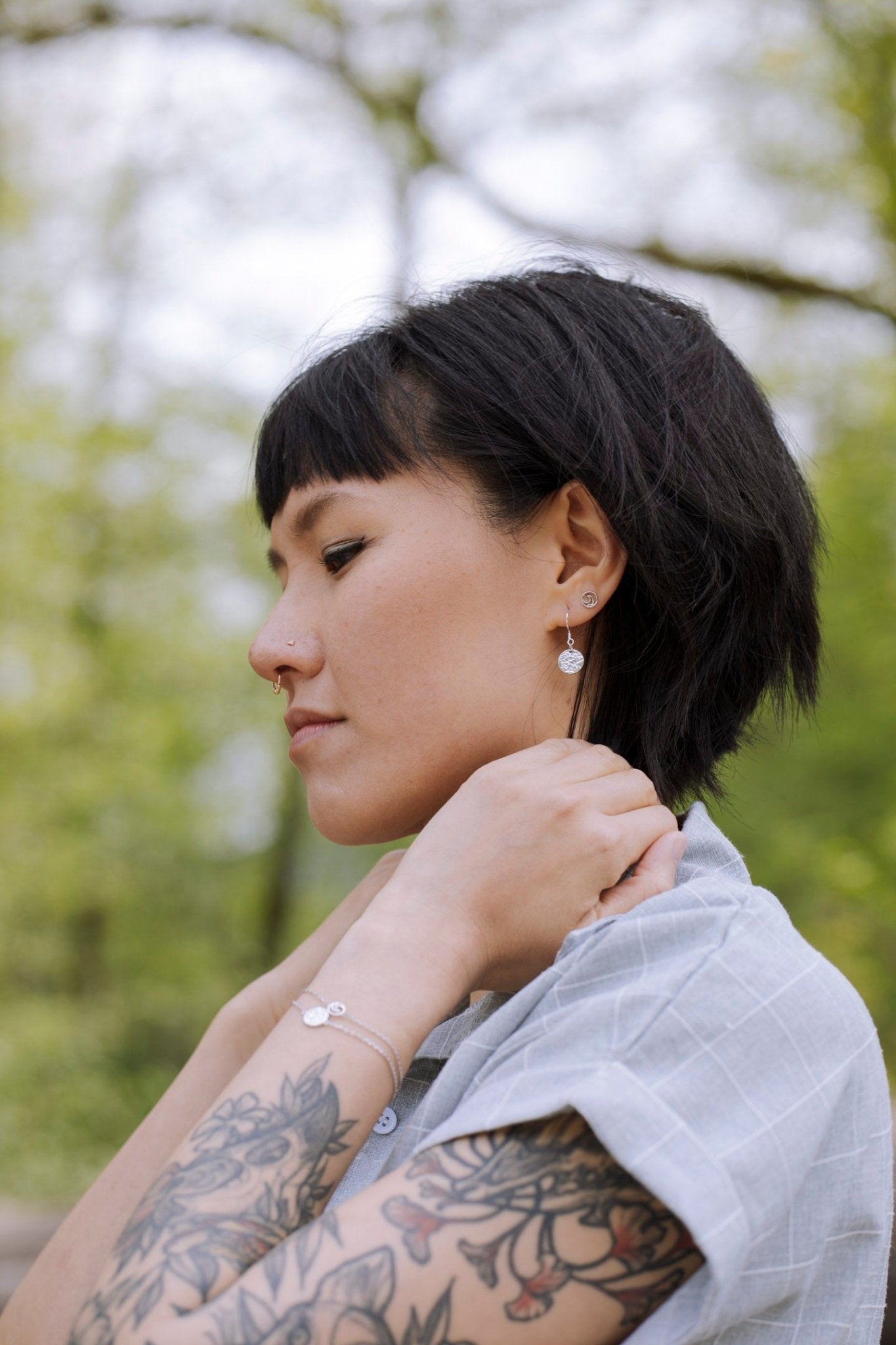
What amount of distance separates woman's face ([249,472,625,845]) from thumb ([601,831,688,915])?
26 centimetres

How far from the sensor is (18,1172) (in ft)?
29.7

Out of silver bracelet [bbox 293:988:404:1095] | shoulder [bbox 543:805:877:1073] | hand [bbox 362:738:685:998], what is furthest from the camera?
hand [bbox 362:738:685:998]

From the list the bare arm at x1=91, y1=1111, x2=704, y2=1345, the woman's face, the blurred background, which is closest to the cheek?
the woman's face

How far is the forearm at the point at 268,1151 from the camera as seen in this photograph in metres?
1.11

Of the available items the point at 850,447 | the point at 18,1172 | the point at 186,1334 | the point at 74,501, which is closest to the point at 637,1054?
the point at 186,1334

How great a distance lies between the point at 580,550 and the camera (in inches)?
65.1

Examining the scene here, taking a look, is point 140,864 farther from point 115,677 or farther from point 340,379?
point 340,379

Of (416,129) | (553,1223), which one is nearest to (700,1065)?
(553,1223)

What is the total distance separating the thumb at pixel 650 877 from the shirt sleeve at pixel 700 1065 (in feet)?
0.31

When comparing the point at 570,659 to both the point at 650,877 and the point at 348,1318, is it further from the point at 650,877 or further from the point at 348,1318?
the point at 348,1318

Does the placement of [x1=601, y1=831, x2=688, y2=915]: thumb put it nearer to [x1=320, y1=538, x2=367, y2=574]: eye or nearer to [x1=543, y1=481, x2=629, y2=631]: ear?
[x1=543, y1=481, x2=629, y2=631]: ear

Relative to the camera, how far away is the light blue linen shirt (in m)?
1.06

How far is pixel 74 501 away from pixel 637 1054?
10.3 metres

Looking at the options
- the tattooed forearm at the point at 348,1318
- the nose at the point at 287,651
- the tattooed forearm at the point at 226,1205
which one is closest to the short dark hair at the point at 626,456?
the nose at the point at 287,651
